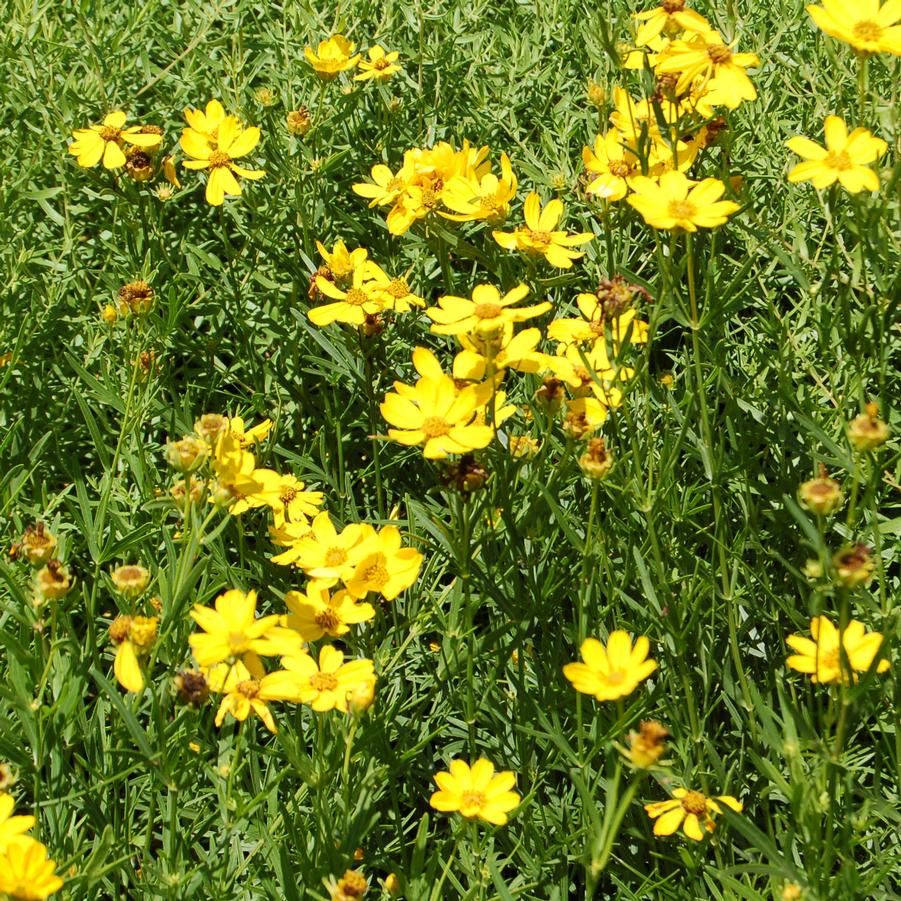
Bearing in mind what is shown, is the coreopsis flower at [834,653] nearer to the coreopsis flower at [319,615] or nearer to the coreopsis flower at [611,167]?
the coreopsis flower at [319,615]

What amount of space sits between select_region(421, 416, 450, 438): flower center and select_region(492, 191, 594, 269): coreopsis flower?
486mm

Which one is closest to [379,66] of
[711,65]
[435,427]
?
[711,65]

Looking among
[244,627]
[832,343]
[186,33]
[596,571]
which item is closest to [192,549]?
[244,627]

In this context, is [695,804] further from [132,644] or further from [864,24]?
[864,24]

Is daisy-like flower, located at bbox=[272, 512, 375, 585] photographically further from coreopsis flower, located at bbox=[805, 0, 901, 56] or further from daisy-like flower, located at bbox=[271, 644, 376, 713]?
coreopsis flower, located at bbox=[805, 0, 901, 56]

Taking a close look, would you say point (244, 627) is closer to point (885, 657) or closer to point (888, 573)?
point (885, 657)

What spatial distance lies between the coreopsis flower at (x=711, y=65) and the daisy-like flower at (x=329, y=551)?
2.92 feet

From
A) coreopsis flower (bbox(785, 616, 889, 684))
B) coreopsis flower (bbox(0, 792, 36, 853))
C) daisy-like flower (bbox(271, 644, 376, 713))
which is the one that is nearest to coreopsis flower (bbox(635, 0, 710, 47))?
coreopsis flower (bbox(785, 616, 889, 684))

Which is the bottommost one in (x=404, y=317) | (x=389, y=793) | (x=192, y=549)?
(x=389, y=793)

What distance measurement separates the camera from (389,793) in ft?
6.48

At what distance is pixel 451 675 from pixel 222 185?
3.73 feet

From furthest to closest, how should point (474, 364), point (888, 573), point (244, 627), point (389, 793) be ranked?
1. point (888, 573)
2. point (389, 793)
3. point (474, 364)
4. point (244, 627)

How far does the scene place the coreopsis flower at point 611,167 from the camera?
2.09 m

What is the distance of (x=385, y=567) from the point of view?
1.74 metres
